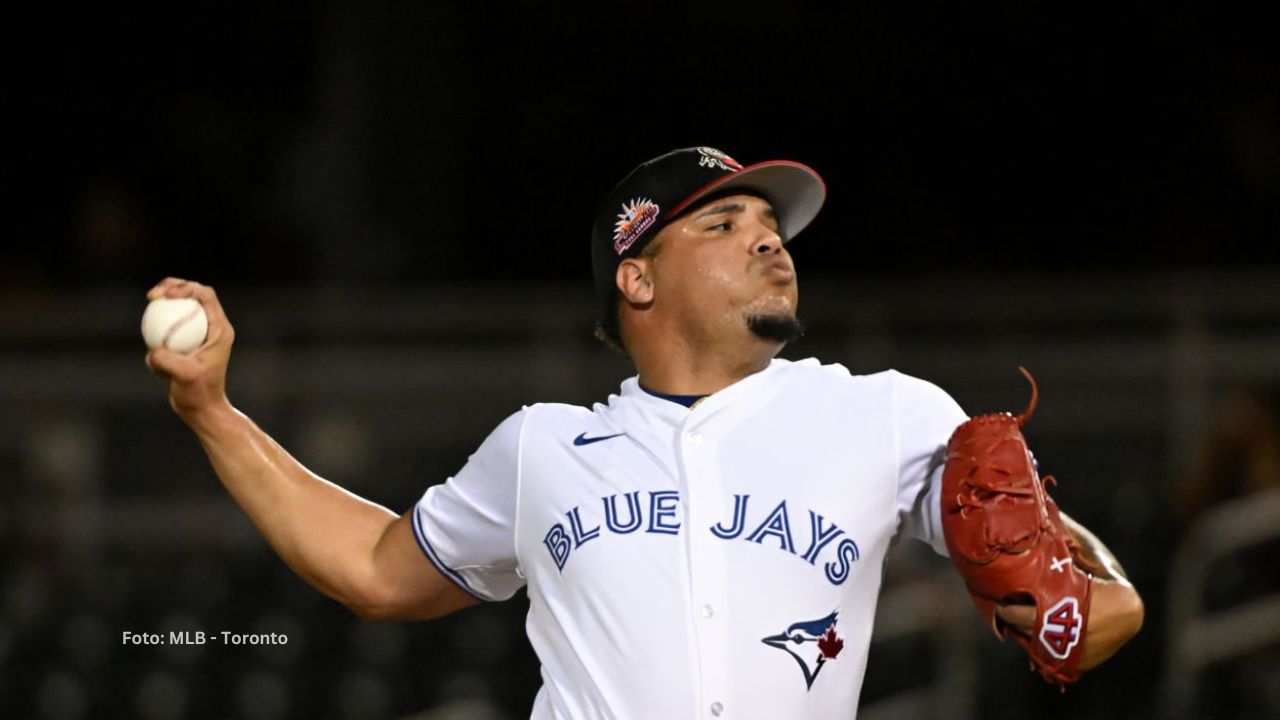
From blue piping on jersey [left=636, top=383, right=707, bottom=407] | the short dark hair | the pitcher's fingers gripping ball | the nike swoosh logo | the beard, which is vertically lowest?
the pitcher's fingers gripping ball

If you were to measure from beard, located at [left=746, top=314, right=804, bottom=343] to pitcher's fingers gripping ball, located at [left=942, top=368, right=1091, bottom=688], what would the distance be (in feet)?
1.37

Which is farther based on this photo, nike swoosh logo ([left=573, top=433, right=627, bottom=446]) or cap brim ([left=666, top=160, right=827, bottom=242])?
cap brim ([left=666, top=160, right=827, bottom=242])

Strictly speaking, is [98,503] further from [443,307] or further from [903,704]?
[903,704]

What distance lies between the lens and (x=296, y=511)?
3254mm

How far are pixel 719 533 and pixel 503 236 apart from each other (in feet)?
21.4

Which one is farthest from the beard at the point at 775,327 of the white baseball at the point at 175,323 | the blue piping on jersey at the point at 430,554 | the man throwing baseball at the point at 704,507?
the white baseball at the point at 175,323

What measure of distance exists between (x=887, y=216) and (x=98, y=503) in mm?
4389

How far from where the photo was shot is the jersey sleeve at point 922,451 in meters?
2.96

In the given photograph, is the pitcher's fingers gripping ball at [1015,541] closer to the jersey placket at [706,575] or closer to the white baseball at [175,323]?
the jersey placket at [706,575]

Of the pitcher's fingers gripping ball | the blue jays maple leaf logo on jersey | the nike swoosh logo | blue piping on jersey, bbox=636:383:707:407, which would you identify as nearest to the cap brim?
blue piping on jersey, bbox=636:383:707:407

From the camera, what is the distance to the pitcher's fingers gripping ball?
2.71 m

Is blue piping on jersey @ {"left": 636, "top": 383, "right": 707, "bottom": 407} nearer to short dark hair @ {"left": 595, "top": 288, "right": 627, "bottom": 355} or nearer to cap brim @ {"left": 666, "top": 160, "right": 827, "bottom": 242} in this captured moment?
short dark hair @ {"left": 595, "top": 288, "right": 627, "bottom": 355}

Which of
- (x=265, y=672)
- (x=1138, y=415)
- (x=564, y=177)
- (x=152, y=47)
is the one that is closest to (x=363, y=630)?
(x=265, y=672)

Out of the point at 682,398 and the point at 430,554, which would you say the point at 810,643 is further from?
the point at 430,554
